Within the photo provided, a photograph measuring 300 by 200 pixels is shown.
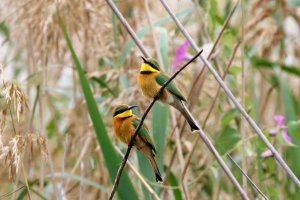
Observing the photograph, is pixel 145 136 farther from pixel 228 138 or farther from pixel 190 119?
pixel 228 138

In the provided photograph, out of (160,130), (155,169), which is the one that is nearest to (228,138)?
(160,130)

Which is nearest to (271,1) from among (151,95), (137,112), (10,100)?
(137,112)

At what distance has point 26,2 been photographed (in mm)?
2141

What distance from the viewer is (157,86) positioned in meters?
1.67

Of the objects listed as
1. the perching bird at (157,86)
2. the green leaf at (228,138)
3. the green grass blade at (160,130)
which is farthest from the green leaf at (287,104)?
the perching bird at (157,86)

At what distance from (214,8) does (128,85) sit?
437 millimetres

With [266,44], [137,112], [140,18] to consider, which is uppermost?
[140,18]

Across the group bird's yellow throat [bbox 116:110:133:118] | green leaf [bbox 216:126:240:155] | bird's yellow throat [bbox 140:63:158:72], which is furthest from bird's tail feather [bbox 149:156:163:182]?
green leaf [bbox 216:126:240:155]

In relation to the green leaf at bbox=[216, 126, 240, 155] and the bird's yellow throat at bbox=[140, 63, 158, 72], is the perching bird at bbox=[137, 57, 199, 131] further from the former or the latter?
the green leaf at bbox=[216, 126, 240, 155]

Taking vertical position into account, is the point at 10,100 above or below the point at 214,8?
above

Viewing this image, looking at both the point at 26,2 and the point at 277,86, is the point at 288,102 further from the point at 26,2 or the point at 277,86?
the point at 26,2

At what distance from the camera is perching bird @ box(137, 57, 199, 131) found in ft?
5.42

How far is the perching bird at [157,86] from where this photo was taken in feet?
5.42

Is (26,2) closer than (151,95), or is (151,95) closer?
(151,95)
